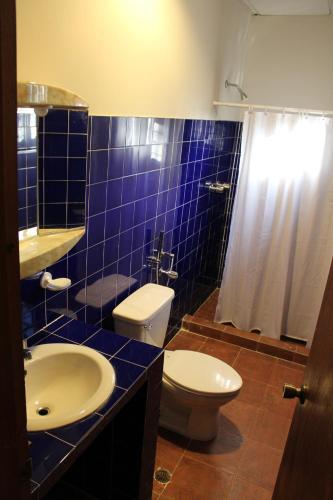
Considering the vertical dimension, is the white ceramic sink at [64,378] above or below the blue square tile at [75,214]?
below

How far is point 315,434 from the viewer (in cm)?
90

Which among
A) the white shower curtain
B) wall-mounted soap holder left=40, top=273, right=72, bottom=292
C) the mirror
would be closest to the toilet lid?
wall-mounted soap holder left=40, top=273, right=72, bottom=292

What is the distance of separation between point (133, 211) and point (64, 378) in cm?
91

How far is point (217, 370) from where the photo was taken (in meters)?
2.16

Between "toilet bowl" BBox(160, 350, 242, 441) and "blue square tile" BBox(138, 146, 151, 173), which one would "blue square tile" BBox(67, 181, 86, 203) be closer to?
"blue square tile" BBox(138, 146, 151, 173)

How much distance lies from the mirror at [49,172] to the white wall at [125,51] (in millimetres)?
111

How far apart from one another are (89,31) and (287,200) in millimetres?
1916

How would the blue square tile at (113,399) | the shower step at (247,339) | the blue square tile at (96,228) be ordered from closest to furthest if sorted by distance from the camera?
the blue square tile at (113,399)
the blue square tile at (96,228)
the shower step at (247,339)

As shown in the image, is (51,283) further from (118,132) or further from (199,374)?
(199,374)

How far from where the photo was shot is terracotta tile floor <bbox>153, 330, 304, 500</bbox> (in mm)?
1904

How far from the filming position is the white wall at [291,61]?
10.3 feet

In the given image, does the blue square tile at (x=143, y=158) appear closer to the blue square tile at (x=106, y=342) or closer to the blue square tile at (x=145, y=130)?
the blue square tile at (x=145, y=130)

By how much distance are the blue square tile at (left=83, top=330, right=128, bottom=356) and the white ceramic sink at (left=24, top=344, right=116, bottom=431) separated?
6cm

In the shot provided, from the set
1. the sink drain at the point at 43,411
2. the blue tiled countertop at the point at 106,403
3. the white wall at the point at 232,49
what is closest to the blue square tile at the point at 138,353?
the blue tiled countertop at the point at 106,403
